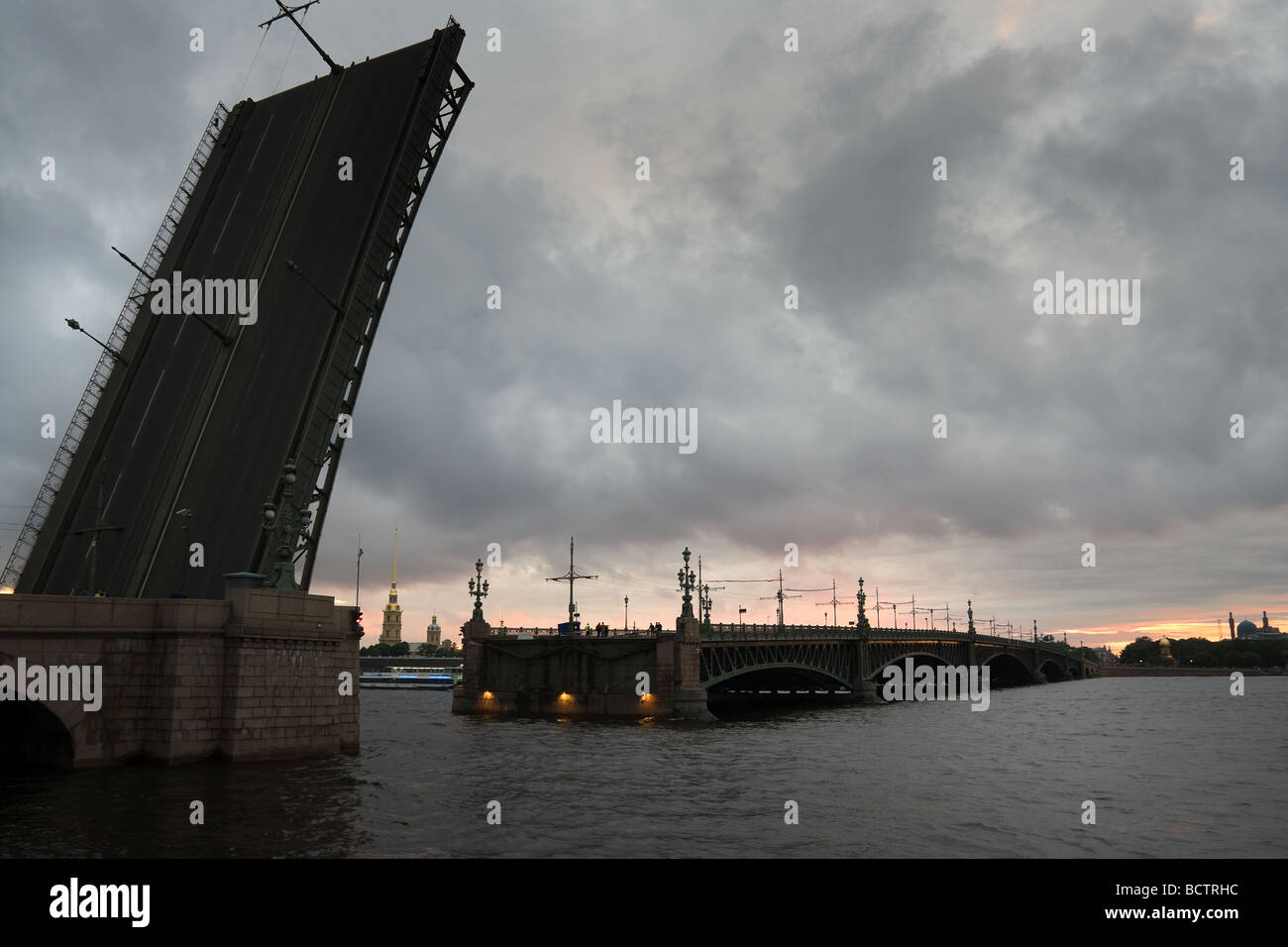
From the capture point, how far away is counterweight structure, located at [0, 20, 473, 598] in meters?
27.6

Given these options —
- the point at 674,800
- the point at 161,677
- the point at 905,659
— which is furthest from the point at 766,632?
the point at 161,677

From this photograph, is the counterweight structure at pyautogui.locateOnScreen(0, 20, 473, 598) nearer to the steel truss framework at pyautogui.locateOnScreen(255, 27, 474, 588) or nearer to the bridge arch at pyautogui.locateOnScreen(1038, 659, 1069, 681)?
the steel truss framework at pyautogui.locateOnScreen(255, 27, 474, 588)

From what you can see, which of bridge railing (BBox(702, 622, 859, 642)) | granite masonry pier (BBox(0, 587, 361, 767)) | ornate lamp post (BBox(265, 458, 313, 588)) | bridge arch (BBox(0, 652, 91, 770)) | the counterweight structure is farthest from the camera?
bridge railing (BBox(702, 622, 859, 642))

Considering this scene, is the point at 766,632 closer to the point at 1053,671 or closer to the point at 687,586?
the point at 687,586

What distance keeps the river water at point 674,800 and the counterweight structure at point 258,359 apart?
888 cm

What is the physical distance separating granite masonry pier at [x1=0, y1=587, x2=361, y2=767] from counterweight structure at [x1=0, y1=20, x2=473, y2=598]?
4778 millimetres

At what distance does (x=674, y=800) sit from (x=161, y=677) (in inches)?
515

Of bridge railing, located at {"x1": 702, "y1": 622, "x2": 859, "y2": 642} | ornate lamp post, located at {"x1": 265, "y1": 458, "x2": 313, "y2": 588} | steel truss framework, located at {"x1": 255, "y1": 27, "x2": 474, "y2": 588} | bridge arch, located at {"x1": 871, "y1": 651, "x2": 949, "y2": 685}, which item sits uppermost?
steel truss framework, located at {"x1": 255, "y1": 27, "x2": 474, "y2": 588}

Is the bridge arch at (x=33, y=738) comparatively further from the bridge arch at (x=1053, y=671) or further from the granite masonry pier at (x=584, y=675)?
the bridge arch at (x=1053, y=671)

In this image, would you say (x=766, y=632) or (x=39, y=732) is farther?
(x=766, y=632)

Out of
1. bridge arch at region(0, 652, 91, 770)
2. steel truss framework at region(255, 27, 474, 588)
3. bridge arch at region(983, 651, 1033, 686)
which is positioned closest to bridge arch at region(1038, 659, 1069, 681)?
bridge arch at region(983, 651, 1033, 686)

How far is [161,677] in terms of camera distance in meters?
21.0
